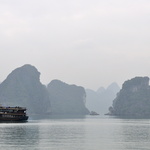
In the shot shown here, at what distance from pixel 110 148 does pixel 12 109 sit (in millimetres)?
91447

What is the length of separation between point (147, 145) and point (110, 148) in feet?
29.1

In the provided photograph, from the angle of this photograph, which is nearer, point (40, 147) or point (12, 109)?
point (40, 147)

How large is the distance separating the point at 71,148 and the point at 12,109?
294ft

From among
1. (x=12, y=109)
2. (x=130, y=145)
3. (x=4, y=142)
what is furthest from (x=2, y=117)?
(x=130, y=145)

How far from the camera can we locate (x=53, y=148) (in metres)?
57.2

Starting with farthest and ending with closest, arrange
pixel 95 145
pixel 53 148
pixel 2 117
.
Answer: pixel 2 117, pixel 95 145, pixel 53 148

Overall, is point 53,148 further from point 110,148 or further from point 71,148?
point 110,148

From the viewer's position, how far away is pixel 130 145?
63.1m

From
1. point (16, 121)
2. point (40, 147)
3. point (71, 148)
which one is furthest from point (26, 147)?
point (16, 121)

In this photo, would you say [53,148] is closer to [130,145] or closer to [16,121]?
[130,145]

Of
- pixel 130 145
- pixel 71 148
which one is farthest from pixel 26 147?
pixel 130 145

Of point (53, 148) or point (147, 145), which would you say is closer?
point (53, 148)

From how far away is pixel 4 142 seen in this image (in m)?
65.0

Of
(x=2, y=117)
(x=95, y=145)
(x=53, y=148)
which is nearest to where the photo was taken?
(x=53, y=148)
